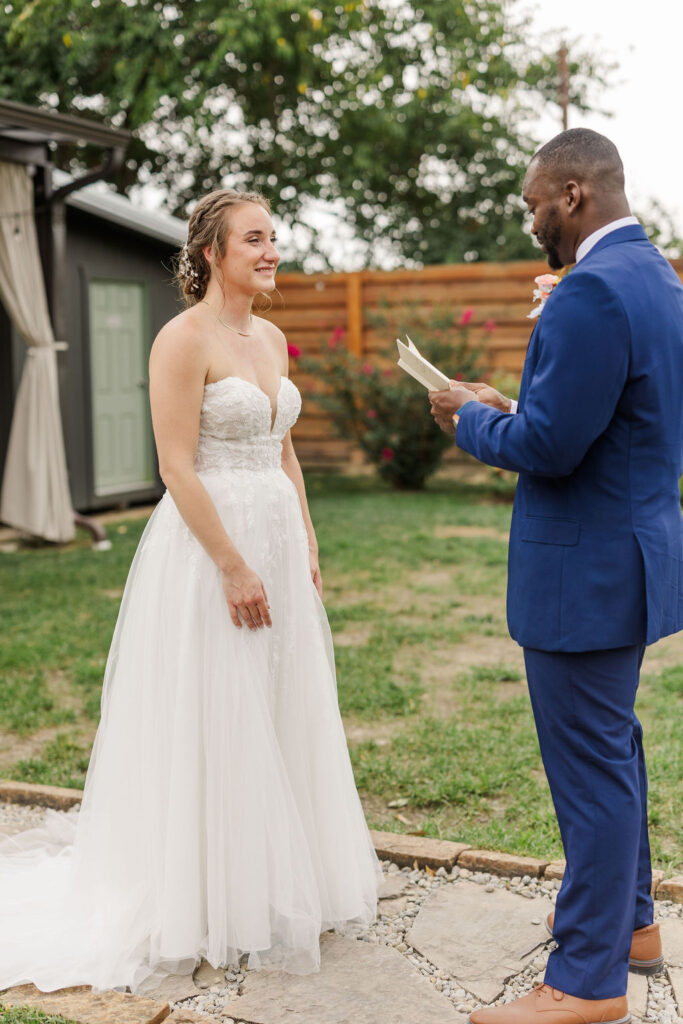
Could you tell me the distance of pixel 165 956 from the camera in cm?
295

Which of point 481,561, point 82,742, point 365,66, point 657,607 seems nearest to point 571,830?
point 657,607

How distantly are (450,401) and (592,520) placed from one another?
Answer: 1.61 ft

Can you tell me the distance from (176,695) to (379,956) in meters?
0.94

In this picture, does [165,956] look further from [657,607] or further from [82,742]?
[82,742]

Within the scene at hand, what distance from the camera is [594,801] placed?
8.36ft

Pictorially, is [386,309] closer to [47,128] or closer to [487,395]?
[47,128]

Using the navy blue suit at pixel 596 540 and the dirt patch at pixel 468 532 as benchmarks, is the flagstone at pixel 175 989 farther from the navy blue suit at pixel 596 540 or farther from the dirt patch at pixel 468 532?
the dirt patch at pixel 468 532

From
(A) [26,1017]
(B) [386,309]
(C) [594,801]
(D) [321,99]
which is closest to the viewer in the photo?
(C) [594,801]

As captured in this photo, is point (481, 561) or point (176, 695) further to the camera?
point (481, 561)

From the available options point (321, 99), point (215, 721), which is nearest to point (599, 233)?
point (215, 721)

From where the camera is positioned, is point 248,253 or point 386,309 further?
point 386,309

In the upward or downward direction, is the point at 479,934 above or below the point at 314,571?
below

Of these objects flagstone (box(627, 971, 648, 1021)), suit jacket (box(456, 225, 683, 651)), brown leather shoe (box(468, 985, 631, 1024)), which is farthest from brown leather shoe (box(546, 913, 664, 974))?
suit jacket (box(456, 225, 683, 651))

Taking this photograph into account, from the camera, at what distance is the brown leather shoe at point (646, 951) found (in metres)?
2.88
